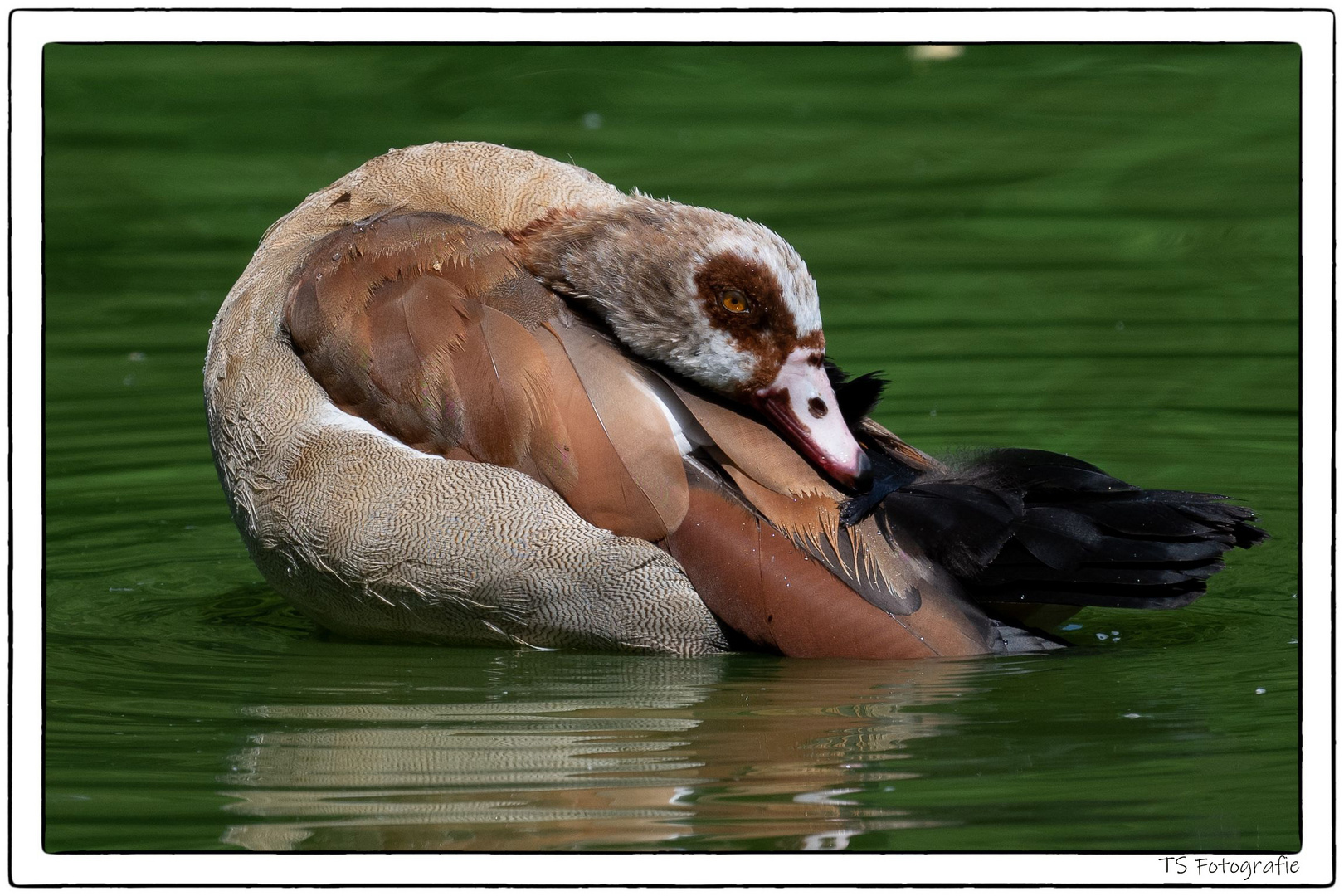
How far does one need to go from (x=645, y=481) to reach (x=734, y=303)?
0.56 m

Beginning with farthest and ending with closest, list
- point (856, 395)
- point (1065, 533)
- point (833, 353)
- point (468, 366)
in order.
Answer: point (833, 353)
point (856, 395)
point (468, 366)
point (1065, 533)

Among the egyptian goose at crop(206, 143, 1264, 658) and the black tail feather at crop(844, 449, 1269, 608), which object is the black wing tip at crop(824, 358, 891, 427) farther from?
the black tail feather at crop(844, 449, 1269, 608)

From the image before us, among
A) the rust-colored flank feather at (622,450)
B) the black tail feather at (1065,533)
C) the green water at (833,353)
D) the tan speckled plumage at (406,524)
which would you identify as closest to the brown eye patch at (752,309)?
the rust-colored flank feather at (622,450)

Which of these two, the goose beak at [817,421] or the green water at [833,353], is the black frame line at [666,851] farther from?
the goose beak at [817,421]

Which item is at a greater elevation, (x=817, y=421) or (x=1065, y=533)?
(x=817, y=421)

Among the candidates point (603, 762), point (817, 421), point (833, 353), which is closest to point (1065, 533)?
point (817, 421)

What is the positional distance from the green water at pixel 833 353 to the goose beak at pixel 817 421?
1.85 ft

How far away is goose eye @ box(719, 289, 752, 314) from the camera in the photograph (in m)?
5.39

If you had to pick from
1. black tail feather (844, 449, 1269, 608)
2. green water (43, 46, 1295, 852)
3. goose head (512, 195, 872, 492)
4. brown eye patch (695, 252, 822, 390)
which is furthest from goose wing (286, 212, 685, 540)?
black tail feather (844, 449, 1269, 608)

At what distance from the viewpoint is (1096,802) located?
173 inches

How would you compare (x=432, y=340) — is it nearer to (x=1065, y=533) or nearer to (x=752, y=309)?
(x=752, y=309)

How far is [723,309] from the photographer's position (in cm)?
541
